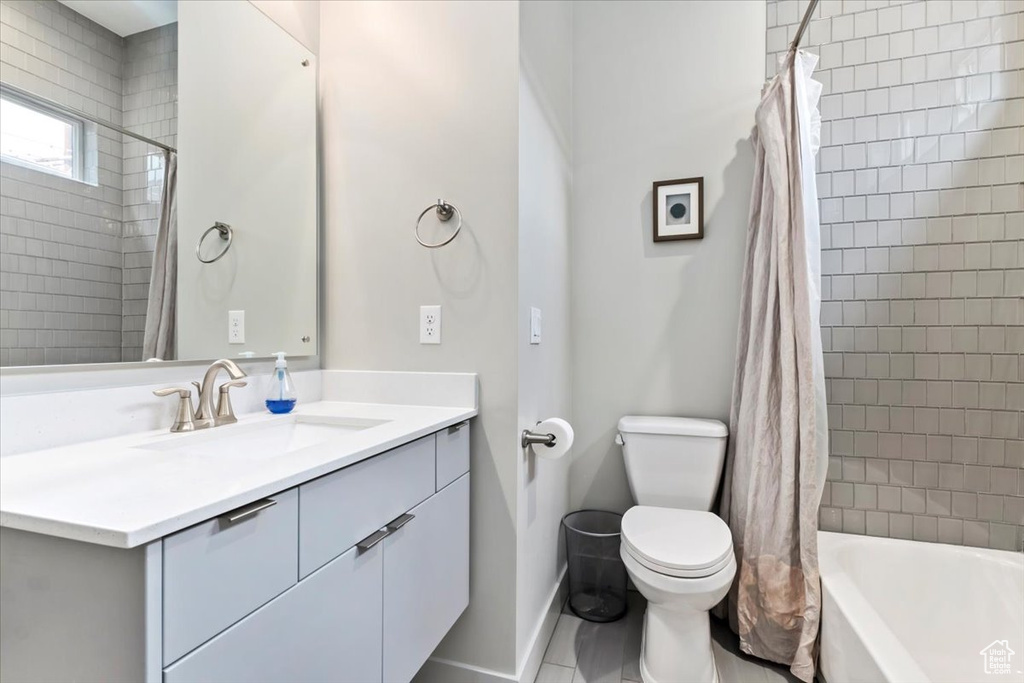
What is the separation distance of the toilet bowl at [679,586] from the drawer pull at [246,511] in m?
1.14

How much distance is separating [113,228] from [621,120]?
190 cm

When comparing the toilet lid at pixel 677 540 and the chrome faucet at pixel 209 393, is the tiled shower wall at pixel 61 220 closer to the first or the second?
the chrome faucet at pixel 209 393

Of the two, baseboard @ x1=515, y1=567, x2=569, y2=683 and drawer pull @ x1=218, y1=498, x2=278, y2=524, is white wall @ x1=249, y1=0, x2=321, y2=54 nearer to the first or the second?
drawer pull @ x1=218, y1=498, x2=278, y2=524

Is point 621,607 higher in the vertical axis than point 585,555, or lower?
lower

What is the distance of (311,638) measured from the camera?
77 centimetres

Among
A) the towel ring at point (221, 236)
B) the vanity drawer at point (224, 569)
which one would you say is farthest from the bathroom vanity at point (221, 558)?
the towel ring at point (221, 236)

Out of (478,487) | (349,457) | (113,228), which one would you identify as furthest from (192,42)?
(478,487)

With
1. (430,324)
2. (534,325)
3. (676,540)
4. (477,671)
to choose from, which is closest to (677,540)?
(676,540)

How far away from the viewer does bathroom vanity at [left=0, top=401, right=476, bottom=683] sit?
54 cm

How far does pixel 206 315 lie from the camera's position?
4.10ft

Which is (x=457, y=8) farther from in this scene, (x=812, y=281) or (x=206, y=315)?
(x=812, y=281)

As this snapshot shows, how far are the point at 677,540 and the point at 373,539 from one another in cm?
102

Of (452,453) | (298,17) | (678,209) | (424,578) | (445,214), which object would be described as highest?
(298,17)

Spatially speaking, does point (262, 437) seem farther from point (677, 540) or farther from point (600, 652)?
point (600, 652)
